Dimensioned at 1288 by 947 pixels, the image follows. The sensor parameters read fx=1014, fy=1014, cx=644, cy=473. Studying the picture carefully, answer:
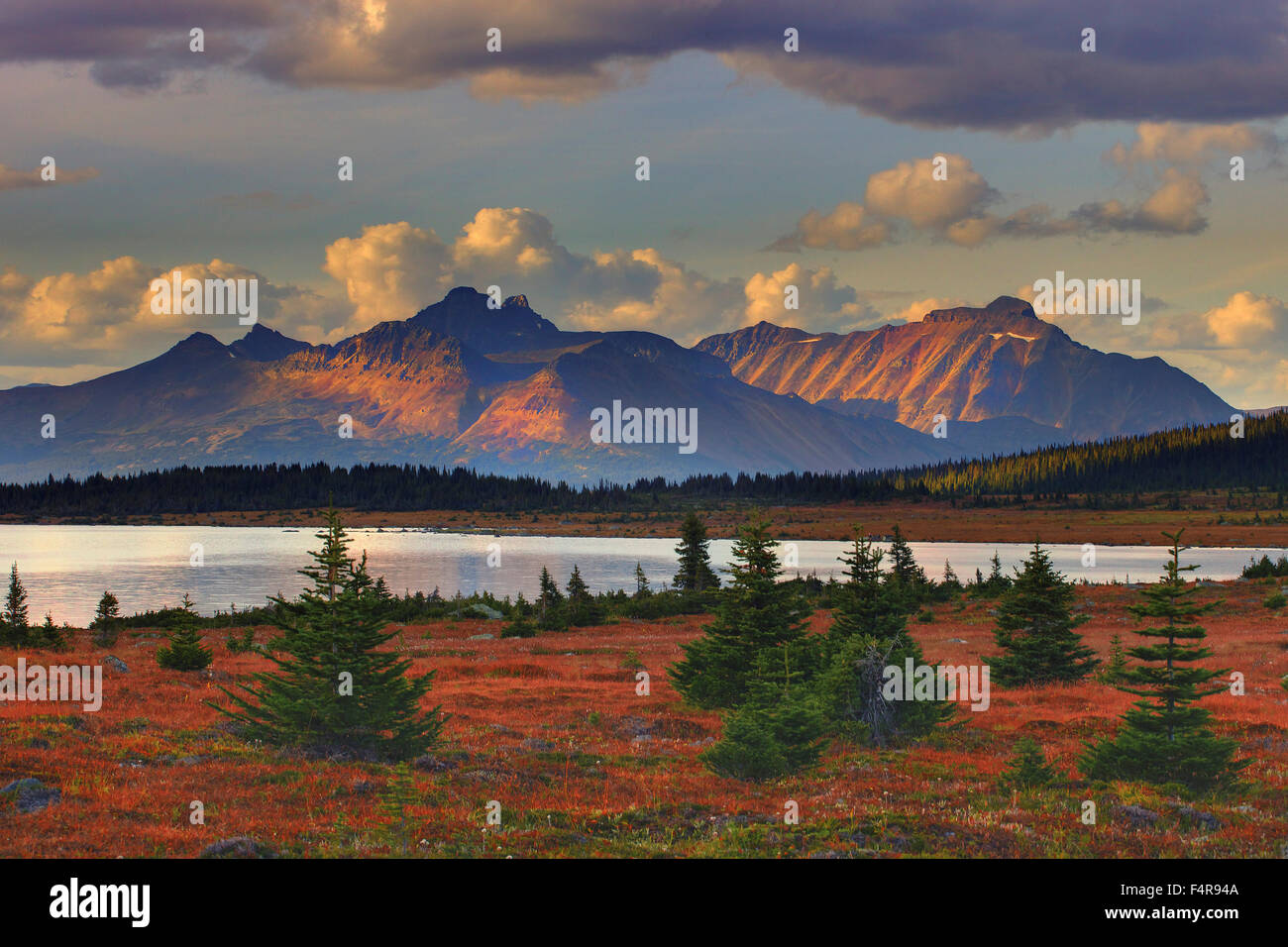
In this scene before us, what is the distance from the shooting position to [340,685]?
24.0 m

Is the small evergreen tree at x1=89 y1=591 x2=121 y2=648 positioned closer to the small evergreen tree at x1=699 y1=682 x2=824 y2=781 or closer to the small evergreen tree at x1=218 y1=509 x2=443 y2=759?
the small evergreen tree at x1=218 y1=509 x2=443 y2=759

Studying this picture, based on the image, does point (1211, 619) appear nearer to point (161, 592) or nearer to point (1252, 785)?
point (1252, 785)

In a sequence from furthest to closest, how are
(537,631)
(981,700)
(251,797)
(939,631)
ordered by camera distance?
1. (537,631)
2. (939,631)
3. (981,700)
4. (251,797)

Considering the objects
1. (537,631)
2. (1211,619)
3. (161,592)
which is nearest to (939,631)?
(1211,619)

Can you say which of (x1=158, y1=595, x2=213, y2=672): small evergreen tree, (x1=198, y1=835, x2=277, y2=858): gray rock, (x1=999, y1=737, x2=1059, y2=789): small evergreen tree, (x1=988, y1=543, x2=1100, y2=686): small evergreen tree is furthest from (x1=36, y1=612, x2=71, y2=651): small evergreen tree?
(x1=999, y1=737, x2=1059, y2=789): small evergreen tree

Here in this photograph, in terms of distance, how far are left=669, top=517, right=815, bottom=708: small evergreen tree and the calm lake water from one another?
2430 inches

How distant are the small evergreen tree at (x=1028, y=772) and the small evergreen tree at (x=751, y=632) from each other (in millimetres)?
7614

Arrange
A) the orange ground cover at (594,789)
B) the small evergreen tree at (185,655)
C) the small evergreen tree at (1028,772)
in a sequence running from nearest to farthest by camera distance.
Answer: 1. the orange ground cover at (594,789)
2. the small evergreen tree at (1028,772)
3. the small evergreen tree at (185,655)

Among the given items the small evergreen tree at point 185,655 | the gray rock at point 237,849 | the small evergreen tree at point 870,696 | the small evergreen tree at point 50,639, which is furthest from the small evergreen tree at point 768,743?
the small evergreen tree at point 50,639

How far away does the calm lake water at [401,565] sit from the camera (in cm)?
9812

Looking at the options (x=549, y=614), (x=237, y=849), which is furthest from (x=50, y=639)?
(x=237, y=849)

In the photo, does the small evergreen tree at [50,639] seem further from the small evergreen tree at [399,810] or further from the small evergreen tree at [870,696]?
the small evergreen tree at [870,696]

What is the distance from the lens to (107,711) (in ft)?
98.4
